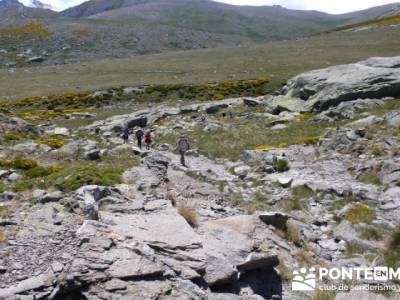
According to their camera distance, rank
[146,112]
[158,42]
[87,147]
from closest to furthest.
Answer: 1. [87,147]
2. [146,112]
3. [158,42]

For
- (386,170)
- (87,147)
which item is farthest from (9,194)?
(386,170)

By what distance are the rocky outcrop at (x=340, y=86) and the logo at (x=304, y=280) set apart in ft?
84.0

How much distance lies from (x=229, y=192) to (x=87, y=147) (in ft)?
38.6

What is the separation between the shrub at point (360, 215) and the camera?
13641 millimetres

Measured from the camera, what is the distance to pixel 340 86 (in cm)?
3534

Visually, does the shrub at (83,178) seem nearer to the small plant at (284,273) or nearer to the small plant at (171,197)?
the small plant at (171,197)

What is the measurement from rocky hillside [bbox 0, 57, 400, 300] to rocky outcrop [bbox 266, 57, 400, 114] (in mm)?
3841

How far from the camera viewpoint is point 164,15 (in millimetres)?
198125

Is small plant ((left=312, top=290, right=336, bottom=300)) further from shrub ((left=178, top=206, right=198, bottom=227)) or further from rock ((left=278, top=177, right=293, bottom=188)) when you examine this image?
rock ((left=278, top=177, right=293, bottom=188))

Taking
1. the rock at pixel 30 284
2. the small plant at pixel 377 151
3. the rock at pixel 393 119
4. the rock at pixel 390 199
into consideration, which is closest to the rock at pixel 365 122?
the rock at pixel 393 119

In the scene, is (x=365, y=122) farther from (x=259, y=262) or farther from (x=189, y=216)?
(x=259, y=262)

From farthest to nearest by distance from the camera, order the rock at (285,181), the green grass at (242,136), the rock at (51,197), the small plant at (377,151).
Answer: the green grass at (242,136)
the small plant at (377,151)
the rock at (285,181)
the rock at (51,197)

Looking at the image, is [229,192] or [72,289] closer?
[72,289]

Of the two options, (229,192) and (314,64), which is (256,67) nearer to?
(314,64)
